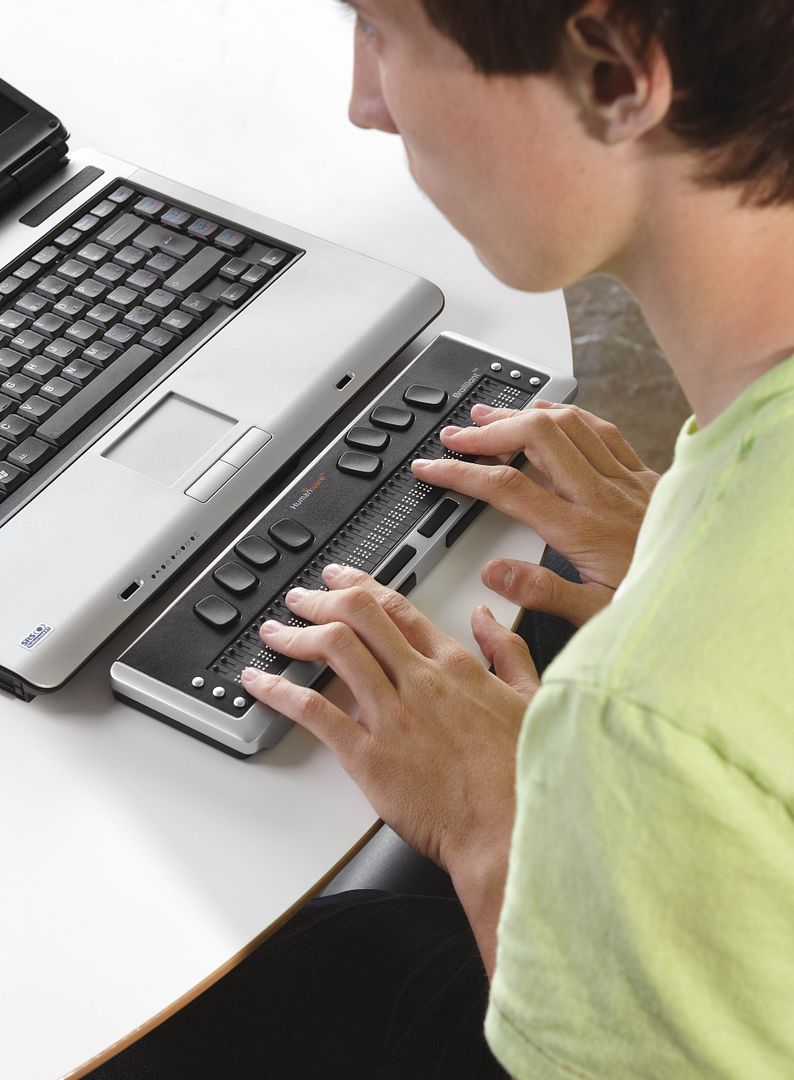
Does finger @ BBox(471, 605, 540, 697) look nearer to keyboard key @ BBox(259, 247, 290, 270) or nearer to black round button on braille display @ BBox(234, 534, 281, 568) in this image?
black round button on braille display @ BBox(234, 534, 281, 568)

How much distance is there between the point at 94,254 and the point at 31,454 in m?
0.20

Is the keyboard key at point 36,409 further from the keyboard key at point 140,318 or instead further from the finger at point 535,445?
the finger at point 535,445

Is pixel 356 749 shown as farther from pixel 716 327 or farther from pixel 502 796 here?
pixel 716 327

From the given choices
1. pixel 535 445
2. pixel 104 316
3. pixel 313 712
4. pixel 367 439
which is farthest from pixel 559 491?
pixel 104 316

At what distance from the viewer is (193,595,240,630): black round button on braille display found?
2.56 ft

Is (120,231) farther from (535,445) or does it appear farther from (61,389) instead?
(535,445)

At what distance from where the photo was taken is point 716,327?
0.59 metres

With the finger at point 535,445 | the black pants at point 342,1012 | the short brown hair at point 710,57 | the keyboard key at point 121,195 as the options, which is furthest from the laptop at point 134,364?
the short brown hair at point 710,57

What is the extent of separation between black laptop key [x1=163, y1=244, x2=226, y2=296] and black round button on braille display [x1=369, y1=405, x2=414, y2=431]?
0.18m

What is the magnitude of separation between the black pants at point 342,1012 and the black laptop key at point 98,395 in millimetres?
380

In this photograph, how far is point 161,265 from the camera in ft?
3.20

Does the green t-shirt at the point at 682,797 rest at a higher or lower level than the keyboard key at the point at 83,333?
lower

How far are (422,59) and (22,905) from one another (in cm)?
47

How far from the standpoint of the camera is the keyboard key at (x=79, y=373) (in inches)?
35.8
